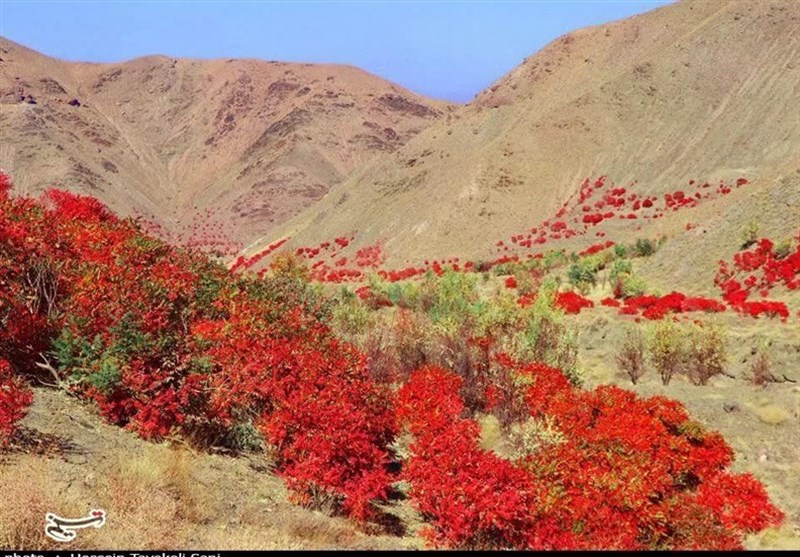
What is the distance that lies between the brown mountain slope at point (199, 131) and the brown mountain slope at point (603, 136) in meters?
36.0

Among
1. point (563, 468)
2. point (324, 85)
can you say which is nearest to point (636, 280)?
point (563, 468)

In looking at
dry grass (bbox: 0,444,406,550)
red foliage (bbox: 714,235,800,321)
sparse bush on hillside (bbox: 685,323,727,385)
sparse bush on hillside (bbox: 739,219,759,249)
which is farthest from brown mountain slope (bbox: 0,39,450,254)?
dry grass (bbox: 0,444,406,550)

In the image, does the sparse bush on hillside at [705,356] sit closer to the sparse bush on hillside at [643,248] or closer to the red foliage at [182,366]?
the red foliage at [182,366]

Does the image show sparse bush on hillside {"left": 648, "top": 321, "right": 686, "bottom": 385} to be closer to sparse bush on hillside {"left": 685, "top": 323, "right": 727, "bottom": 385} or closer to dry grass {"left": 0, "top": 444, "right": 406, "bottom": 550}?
sparse bush on hillside {"left": 685, "top": 323, "right": 727, "bottom": 385}

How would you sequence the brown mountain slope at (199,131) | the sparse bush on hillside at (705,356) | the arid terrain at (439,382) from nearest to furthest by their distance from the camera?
the arid terrain at (439,382), the sparse bush on hillside at (705,356), the brown mountain slope at (199,131)

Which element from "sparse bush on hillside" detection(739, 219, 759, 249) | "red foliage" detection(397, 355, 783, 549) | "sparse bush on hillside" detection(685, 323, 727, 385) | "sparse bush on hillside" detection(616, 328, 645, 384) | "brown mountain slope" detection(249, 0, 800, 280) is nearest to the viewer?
"red foliage" detection(397, 355, 783, 549)

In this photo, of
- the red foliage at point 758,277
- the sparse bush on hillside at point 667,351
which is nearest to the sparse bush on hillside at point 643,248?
the red foliage at point 758,277

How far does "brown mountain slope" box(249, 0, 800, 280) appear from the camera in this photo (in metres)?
49.2

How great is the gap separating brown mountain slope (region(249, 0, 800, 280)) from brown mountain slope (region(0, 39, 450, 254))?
3596cm

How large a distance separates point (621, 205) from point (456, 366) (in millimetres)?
34737

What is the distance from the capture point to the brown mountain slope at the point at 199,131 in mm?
97625

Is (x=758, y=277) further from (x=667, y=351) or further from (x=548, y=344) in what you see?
(x=548, y=344)

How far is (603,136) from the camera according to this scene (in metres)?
58.0

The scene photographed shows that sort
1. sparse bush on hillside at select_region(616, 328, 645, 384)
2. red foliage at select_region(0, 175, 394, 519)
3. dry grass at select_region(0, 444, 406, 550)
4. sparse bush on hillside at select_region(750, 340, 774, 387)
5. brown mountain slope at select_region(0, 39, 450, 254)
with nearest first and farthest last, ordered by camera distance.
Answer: dry grass at select_region(0, 444, 406, 550) < red foliage at select_region(0, 175, 394, 519) < sparse bush on hillside at select_region(750, 340, 774, 387) < sparse bush on hillside at select_region(616, 328, 645, 384) < brown mountain slope at select_region(0, 39, 450, 254)
